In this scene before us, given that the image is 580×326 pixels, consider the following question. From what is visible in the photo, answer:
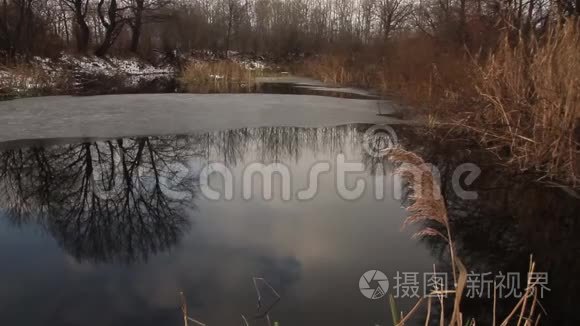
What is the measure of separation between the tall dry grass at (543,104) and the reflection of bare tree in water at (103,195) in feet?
11.2

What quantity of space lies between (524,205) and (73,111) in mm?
7062

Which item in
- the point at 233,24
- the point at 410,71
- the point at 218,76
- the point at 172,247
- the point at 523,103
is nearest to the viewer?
the point at 172,247

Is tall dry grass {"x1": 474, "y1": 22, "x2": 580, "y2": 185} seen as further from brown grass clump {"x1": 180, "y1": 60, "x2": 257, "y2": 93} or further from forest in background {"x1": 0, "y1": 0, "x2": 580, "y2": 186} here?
brown grass clump {"x1": 180, "y1": 60, "x2": 257, "y2": 93}

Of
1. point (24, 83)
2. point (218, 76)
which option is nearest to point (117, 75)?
point (218, 76)

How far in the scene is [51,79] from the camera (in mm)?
12094

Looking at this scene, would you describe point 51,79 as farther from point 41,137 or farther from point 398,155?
point 398,155

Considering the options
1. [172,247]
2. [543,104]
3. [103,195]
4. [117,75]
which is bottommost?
[172,247]

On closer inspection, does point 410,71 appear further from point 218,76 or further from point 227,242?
point 227,242

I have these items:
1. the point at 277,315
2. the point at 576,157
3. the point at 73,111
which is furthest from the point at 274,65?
the point at 277,315

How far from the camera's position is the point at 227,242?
3.12 m

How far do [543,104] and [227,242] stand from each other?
132 inches

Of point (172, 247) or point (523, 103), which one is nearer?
point (172, 247)

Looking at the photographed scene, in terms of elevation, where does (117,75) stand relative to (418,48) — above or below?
above

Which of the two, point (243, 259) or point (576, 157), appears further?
point (576, 157)
